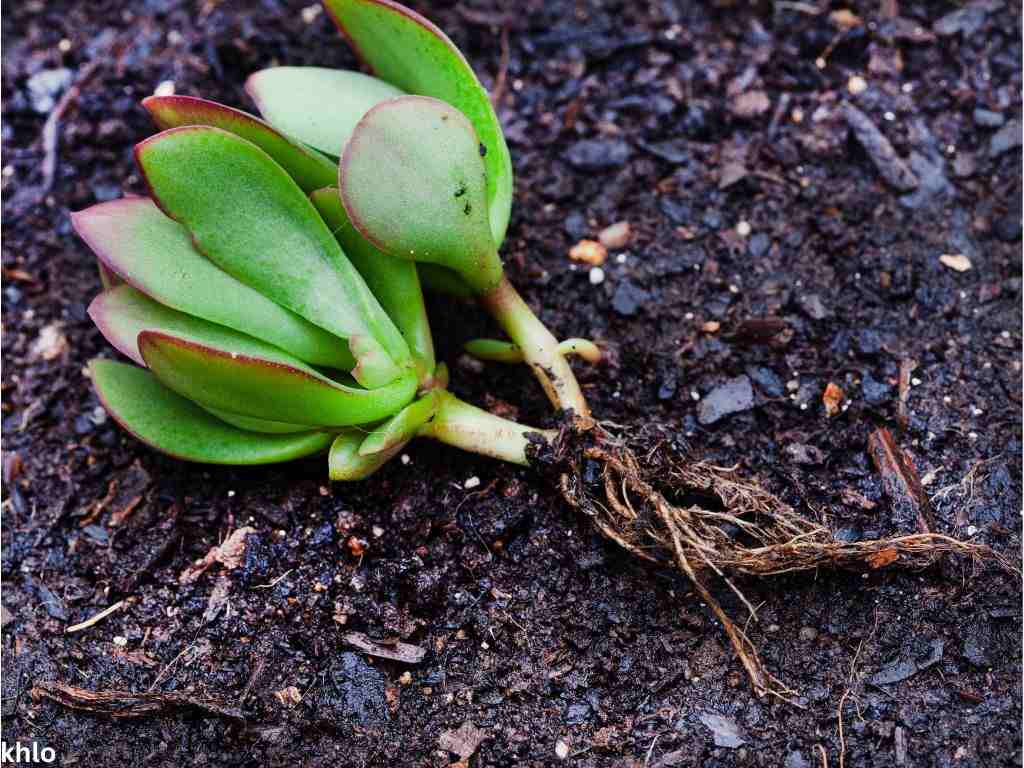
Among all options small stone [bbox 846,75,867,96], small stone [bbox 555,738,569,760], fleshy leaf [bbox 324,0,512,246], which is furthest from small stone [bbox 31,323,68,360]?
small stone [bbox 846,75,867,96]

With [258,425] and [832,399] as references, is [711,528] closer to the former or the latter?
[832,399]

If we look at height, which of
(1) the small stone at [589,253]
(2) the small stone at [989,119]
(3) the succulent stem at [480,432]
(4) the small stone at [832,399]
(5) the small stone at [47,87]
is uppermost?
(5) the small stone at [47,87]

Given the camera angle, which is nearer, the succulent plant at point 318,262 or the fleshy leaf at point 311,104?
the succulent plant at point 318,262

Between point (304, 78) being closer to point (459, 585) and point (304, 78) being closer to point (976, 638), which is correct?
point (459, 585)

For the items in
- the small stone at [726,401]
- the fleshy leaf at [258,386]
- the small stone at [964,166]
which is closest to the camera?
the fleshy leaf at [258,386]

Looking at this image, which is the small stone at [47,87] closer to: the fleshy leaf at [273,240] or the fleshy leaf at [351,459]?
the fleshy leaf at [273,240]

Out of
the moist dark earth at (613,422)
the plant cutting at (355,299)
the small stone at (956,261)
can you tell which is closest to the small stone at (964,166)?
the moist dark earth at (613,422)

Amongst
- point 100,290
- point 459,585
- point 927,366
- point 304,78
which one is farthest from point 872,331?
point 100,290
